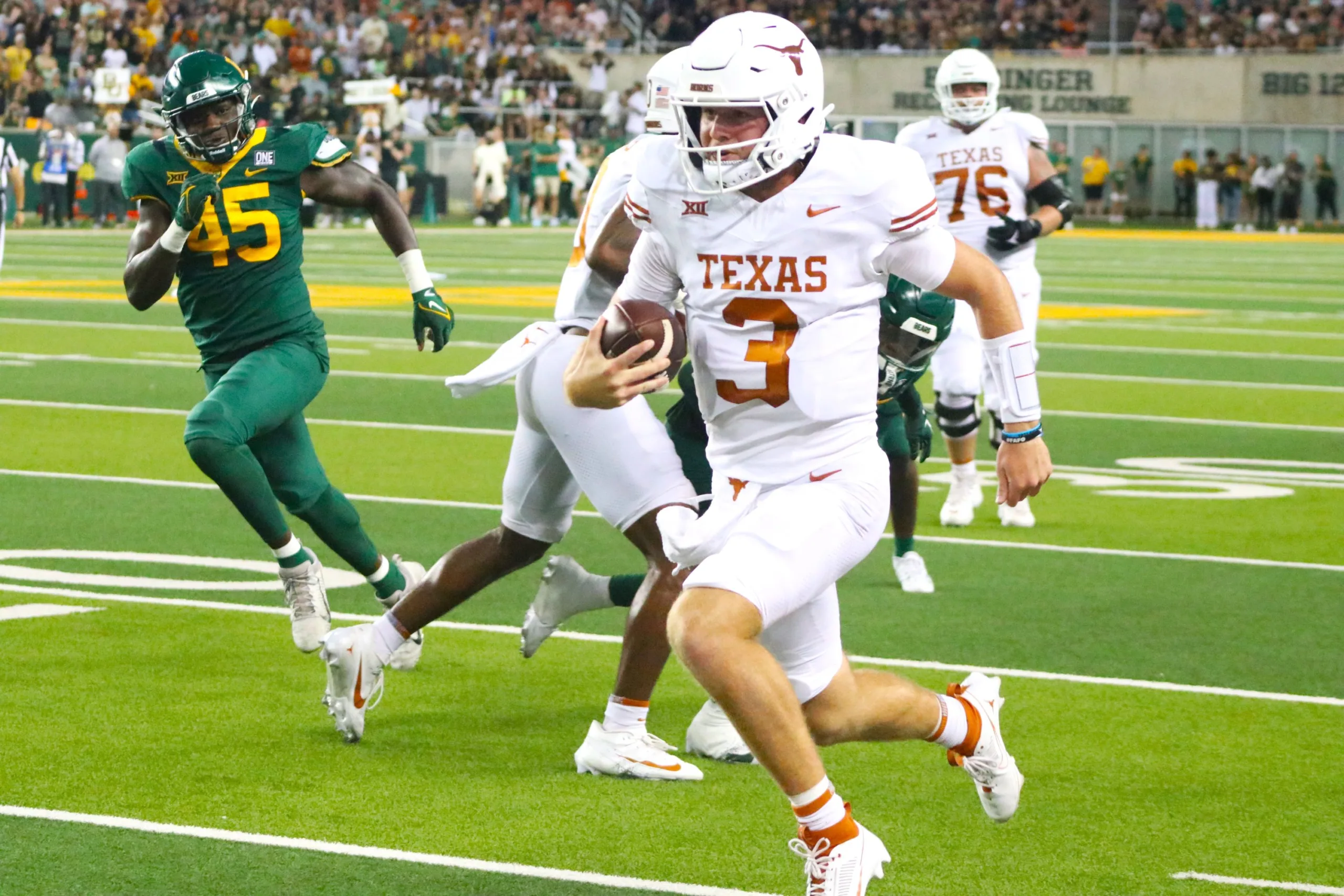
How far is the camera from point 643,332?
4.16 m

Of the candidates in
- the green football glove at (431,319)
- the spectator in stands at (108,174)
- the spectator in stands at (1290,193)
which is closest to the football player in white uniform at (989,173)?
the green football glove at (431,319)

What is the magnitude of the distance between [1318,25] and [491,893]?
39465 mm

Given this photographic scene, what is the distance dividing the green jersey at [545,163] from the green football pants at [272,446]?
28582mm

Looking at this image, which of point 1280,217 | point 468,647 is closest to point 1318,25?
point 1280,217

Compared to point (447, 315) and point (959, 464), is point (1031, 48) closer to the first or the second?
point (959, 464)

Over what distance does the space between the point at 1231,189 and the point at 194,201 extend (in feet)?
117

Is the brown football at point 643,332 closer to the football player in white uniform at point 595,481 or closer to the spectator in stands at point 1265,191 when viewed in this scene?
the football player in white uniform at point 595,481

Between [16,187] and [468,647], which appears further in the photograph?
[16,187]

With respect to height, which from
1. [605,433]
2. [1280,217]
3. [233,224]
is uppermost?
[233,224]

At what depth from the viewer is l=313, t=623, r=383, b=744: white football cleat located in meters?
5.34

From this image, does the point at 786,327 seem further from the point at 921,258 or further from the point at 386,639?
the point at 386,639

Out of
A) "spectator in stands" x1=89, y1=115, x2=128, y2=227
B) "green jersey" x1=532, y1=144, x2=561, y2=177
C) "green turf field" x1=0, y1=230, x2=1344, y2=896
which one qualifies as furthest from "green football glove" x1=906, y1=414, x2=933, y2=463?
"green jersey" x1=532, y1=144, x2=561, y2=177

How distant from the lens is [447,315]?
20.6ft

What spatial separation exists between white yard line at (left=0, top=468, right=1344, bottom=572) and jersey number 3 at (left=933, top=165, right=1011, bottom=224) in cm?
192
